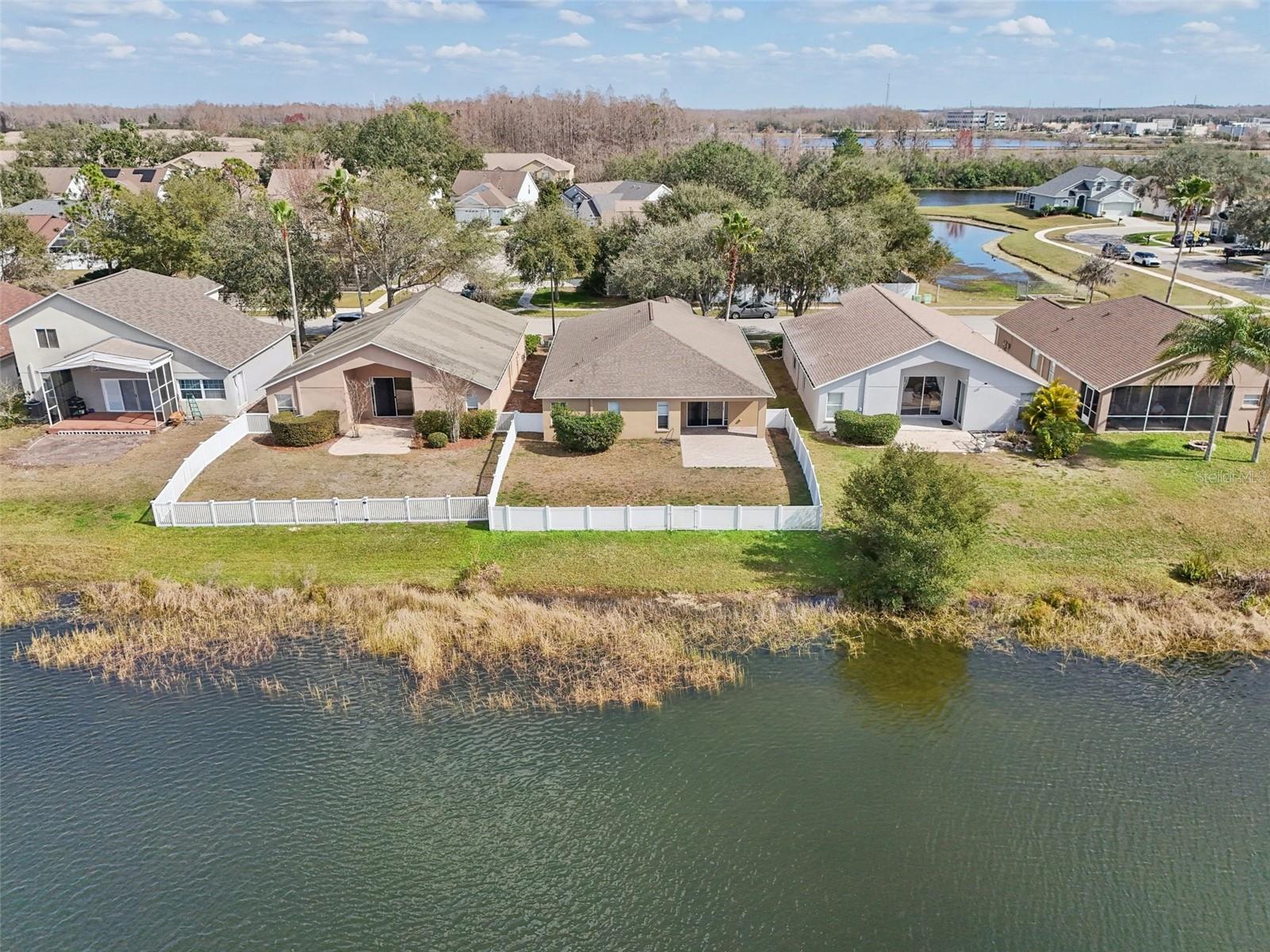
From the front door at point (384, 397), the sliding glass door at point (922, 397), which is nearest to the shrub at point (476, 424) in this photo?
the front door at point (384, 397)

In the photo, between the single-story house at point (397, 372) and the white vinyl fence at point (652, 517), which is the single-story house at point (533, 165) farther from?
the white vinyl fence at point (652, 517)

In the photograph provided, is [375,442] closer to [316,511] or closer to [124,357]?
[316,511]

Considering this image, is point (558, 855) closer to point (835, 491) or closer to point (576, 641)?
point (576, 641)

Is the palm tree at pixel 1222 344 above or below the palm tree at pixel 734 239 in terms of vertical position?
below

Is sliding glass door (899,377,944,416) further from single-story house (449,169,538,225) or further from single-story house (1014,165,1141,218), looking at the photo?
single-story house (1014,165,1141,218)

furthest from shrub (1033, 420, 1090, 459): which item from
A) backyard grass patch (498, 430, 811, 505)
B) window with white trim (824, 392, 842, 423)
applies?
backyard grass patch (498, 430, 811, 505)

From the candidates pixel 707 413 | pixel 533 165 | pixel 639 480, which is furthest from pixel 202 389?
pixel 533 165

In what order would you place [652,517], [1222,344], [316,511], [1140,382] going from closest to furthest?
1. [652,517]
2. [316,511]
3. [1222,344]
4. [1140,382]
